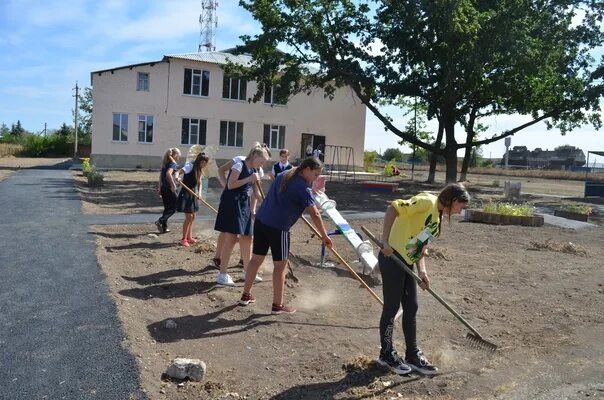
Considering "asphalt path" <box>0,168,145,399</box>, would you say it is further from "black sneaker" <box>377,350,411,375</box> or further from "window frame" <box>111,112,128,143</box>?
"window frame" <box>111,112,128,143</box>

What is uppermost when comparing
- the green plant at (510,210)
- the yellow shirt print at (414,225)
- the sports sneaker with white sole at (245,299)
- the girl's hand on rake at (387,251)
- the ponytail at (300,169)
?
the ponytail at (300,169)

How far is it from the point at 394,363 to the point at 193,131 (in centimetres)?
3229

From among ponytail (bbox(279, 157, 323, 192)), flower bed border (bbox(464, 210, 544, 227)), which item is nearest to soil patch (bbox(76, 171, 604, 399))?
ponytail (bbox(279, 157, 323, 192))

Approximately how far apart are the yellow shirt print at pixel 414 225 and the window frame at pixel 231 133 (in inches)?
1268

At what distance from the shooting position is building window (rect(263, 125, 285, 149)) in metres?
37.3

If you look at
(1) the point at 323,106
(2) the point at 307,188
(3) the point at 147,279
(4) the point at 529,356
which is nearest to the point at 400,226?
(2) the point at 307,188

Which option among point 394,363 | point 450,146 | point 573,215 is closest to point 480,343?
point 394,363

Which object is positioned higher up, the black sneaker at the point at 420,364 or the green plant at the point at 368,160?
the green plant at the point at 368,160

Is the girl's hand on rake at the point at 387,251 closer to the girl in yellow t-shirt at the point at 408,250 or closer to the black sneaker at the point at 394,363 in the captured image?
the girl in yellow t-shirt at the point at 408,250

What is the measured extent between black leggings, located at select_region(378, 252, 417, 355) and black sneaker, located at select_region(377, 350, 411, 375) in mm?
39

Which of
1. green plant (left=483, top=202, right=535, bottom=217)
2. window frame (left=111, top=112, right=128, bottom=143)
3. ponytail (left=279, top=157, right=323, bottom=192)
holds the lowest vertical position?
green plant (left=483, top=202, right=535, bottom=217)

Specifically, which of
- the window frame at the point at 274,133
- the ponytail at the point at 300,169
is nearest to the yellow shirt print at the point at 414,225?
the ponytail at the point at 300,169

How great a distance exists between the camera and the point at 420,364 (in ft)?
14.8

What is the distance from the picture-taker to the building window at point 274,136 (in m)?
37.3
